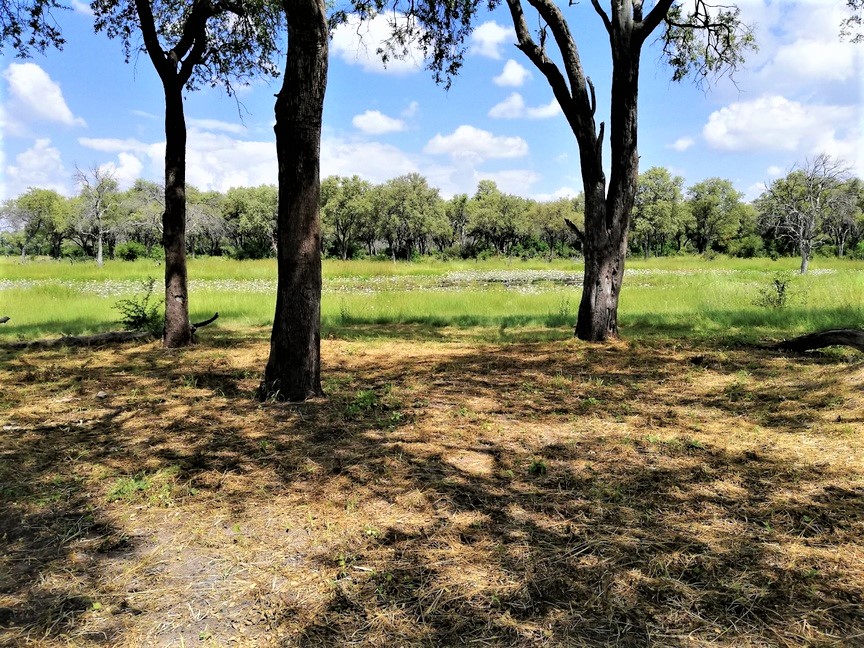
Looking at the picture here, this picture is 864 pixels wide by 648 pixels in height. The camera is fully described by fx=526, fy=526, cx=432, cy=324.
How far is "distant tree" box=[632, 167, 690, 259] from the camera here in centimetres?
6350

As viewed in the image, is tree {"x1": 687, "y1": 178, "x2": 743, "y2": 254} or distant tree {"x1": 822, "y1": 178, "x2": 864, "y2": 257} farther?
tree {"x1": 687, "y1": 178, "x2": 743, "y2": 254}

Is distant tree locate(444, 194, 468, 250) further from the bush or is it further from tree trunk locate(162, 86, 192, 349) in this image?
tree trunk locate(162, 86, 192, 349)

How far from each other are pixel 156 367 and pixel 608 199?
7.66 metres

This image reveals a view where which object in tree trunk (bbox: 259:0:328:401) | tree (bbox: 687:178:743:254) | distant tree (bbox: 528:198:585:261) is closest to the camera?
tree trunk (bbox: 259:0:328:401)

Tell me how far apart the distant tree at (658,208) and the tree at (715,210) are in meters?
2.60

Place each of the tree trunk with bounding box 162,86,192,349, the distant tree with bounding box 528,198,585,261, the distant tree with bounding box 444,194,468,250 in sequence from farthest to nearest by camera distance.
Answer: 1. the distant tree with bounding box 444,194,468,250
2. the distant tree with bounding box 528,198,585,261
3. the tree trunk with bounding box 162,86,192,349

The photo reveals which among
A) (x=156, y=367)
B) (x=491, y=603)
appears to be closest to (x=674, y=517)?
(x=491, y=603)

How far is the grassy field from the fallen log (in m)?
0.44

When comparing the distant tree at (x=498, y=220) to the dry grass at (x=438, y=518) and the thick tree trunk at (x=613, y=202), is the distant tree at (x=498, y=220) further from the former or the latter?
the dry grass at (x=438, y=518)

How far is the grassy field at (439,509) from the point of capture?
2068 millimetres

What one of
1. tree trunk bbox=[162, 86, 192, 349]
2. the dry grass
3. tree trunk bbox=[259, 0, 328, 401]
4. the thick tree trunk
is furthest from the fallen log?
tree trunk bbox=[162, 86, 192, 349]

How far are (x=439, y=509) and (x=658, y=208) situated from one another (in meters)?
68.0

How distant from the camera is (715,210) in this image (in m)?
72.1

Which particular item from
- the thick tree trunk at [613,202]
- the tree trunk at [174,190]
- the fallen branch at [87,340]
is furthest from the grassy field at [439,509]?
the fallen branch at [87,340]
